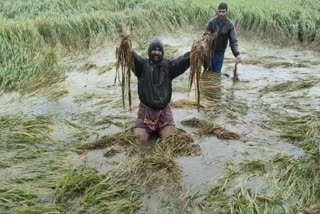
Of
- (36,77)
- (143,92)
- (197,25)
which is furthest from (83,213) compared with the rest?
(197,25)

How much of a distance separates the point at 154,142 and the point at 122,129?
2.05 feet

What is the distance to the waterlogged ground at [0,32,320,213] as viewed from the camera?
4.23m

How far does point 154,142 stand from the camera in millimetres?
5594

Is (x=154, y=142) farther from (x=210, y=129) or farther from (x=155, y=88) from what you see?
(x=210, y=129)

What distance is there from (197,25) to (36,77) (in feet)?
18.7

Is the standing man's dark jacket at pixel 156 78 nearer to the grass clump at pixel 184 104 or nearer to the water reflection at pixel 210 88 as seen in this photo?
the grass clump at pixel 184 104

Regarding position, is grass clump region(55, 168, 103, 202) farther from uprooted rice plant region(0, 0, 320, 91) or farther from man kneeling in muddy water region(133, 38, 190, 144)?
uprooted rice plant region(0, 0, 320, 91)

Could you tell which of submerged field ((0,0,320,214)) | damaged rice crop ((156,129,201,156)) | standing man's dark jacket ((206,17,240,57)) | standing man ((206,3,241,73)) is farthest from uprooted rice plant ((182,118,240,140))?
standing man's dark jacket ((206,17,240,57))

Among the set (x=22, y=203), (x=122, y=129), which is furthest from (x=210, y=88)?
(x=22, y=203)

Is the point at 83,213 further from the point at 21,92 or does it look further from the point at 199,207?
the point at 21,92

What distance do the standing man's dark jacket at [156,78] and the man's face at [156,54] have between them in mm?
57

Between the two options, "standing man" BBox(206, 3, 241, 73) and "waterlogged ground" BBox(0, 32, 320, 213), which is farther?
"standing man" BBox(206, 3, 241, 73)

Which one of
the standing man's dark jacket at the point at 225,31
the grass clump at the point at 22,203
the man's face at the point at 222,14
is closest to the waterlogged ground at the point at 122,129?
the grass clump at the point at 22,203

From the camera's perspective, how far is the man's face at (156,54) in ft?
17.7
